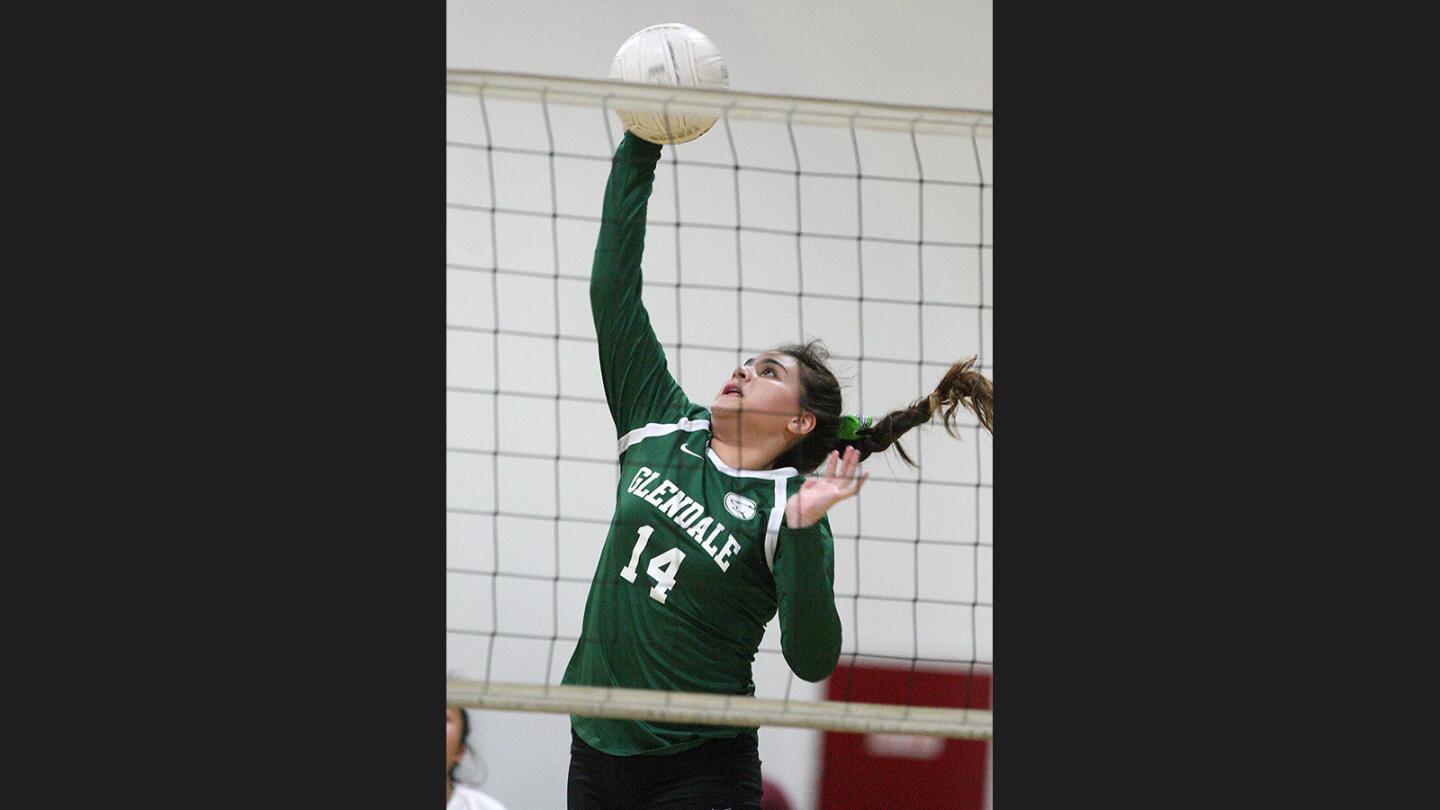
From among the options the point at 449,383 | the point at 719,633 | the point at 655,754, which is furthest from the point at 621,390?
the point at 449,383

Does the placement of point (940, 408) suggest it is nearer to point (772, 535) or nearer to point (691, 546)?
point (772, 535)

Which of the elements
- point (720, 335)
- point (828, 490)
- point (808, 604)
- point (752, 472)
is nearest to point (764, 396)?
point (752, 472)

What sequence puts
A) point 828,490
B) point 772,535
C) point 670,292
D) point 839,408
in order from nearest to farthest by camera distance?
1. point 828,490
2. point 772,535
3. point 839,408
4. point 670,292

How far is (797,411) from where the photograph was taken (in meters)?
3.53

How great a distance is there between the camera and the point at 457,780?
438cm

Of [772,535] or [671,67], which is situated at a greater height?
[671,67]

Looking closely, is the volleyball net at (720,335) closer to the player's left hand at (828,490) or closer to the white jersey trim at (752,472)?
the white jersey trim at (752,472)

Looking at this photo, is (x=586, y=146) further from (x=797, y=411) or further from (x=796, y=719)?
(x=796, y=719)

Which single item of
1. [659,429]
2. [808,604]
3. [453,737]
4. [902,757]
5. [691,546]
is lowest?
[902,757]

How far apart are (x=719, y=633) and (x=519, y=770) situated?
5.20 ft

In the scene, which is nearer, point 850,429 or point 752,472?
point 752,472

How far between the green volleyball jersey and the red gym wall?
143 cm

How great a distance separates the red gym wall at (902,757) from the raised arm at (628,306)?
1627 mm

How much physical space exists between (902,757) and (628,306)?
2.13m
